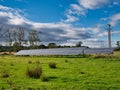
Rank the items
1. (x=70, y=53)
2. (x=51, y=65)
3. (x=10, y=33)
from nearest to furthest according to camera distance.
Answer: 1. (x=51, y=65)
2. (x=70, y=53)
3. (x=10, y=33)

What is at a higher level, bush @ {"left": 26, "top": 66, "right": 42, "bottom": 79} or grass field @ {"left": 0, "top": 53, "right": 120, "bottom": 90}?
bush @ {"left": 26, "top": 66, "right": 42, "bottom": 79}

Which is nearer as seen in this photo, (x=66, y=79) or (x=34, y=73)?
(x=66, y=79)

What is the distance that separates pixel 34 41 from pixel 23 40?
4.13 metres

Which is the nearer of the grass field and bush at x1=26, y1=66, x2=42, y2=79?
the grass field

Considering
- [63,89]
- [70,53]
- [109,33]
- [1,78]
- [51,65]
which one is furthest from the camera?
[109,33]

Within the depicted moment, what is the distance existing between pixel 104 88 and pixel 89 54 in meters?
40.1

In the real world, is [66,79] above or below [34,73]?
below

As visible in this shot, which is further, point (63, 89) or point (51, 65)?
point (51, 65)

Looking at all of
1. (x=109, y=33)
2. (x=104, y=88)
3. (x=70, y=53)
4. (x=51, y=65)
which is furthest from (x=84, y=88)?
(x=109, y=33)

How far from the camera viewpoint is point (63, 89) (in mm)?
11969

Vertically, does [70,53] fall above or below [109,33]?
below

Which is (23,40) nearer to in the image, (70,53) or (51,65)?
(70,53)

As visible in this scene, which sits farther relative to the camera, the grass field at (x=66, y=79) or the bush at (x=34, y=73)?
the bush at (x=34, y=73)

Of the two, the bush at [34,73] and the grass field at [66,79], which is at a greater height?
the bush at [34,73]
